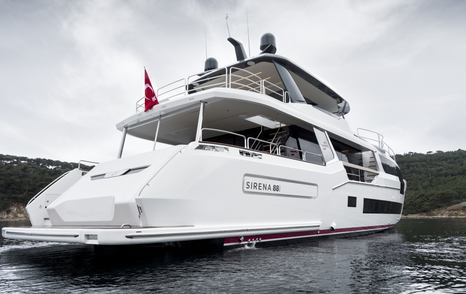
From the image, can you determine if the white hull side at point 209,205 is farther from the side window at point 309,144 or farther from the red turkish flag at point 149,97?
the red turkish flag at point 149,97

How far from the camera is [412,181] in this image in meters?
45.9

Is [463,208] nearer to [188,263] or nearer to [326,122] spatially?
[326,122]

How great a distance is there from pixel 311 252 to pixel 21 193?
4029 cm

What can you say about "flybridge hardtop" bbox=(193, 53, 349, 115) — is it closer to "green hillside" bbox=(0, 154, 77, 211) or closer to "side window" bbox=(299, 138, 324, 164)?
"side window" bbox=(299, 138, 324, 164)

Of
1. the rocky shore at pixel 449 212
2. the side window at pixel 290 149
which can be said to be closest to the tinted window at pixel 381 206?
the side window at pixel 290 149

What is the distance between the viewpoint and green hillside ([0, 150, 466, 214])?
38.6m

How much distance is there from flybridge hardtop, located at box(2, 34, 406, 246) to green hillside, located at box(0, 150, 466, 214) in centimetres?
3146

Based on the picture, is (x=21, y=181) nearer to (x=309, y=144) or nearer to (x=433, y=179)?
(x=309, y=144)

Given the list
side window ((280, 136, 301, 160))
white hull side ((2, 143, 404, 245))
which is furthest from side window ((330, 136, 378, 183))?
white hull side ((2, 143, 404, 245))

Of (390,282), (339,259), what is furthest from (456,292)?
(339,259)

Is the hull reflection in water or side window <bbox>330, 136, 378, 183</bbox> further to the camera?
side window <bbox>330, 136, 378, 183</bbox>

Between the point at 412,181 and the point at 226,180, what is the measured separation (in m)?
45.9

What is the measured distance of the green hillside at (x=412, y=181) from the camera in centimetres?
3859

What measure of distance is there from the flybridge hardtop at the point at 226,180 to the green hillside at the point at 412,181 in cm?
3146
